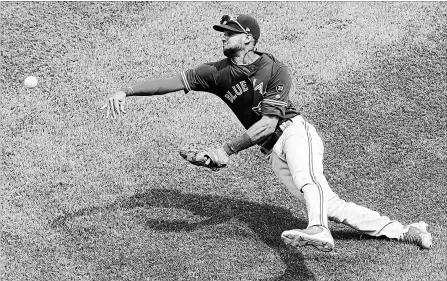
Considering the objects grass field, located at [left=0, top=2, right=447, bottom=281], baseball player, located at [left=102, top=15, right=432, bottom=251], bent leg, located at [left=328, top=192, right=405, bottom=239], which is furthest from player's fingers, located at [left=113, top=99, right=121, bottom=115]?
bent leg, located at [left=328, top=192, right=405, bottom=239]

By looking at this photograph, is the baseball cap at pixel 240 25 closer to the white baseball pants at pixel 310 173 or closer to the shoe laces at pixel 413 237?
the white baseball pants at pixel 310 173

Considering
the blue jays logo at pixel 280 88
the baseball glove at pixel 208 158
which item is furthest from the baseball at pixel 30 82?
the blue jays logo at pixel 280 88

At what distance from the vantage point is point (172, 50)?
1356 cm

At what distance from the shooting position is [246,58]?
9.08m

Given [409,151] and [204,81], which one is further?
[409,151]

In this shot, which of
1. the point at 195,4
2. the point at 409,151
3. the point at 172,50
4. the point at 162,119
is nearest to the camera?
the point at 409,151

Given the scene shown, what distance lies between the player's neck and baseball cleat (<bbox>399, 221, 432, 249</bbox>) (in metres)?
2.54

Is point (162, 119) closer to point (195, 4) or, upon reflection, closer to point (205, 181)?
point (205, 181)

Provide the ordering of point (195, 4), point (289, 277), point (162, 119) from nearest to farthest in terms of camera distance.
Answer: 1. point (289, 277)
2. point (162, 119)
3. point (195, 4)

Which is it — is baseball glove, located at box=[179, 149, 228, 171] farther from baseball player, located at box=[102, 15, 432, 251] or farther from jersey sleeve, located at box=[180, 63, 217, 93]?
jersey sleeve, located at box=[180, 63, 217, 93]

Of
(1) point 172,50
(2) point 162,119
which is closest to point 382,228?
(2) point 162,119

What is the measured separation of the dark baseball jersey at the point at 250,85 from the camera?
872 centimetres

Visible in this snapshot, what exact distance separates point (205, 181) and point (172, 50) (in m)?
3.71

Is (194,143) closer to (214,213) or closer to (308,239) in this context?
(214,213)
